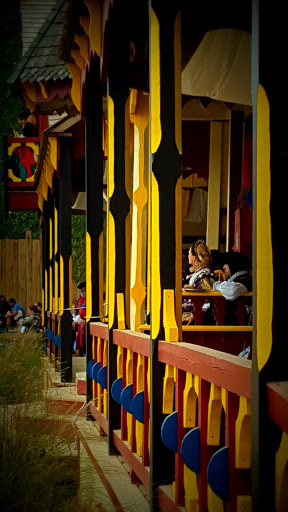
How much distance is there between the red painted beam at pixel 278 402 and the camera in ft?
8.75

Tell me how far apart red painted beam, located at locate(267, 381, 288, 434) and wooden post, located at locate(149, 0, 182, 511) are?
7.29 feet

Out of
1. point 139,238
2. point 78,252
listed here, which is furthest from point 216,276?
point 78,252

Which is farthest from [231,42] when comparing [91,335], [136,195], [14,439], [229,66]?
[14,439]

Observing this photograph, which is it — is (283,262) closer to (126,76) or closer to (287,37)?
(287,37)

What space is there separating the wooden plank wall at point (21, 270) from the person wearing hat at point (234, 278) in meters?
21.4

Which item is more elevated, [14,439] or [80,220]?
[80,220]

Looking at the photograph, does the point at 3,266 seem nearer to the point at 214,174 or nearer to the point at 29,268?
the point at 29,268

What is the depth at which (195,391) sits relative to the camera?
14.1 feet

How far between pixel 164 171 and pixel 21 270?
78.7 feet

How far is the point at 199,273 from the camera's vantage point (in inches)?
283

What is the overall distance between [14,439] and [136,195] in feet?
10.6

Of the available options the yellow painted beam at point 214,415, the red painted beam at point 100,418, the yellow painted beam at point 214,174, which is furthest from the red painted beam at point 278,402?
the yellow painted beam at point 214,174

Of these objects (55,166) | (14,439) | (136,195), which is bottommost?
(14,439)

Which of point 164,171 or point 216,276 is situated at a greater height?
point 164,171
